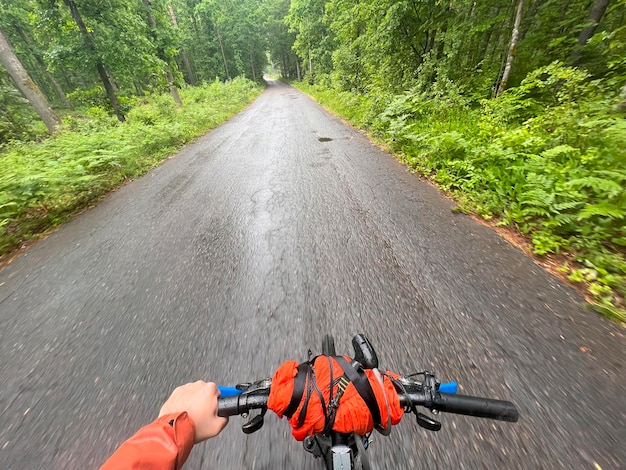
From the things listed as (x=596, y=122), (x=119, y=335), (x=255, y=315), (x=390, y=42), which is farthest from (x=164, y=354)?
(x=390, y=42)

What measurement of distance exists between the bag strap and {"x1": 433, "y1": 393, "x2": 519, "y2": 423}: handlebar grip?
0.84 feet

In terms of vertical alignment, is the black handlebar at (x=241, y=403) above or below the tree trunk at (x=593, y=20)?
below

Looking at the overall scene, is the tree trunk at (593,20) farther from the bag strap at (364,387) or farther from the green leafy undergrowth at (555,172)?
the bag strap at (364,387)

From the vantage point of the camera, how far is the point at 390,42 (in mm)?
9438

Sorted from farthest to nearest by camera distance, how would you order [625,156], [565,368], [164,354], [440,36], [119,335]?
[440,36] → [625,156] → [119,335] → [164,354] → [565,368]

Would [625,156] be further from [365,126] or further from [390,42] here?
[390,42]

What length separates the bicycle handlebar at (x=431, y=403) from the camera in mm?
860

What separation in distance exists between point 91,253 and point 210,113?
12.0 m

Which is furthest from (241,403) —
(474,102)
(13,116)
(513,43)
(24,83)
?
(13,116)

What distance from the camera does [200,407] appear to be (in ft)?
2.98

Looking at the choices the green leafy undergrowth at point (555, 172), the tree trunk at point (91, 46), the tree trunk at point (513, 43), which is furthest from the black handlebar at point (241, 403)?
the tree trunk at point (91, 46)

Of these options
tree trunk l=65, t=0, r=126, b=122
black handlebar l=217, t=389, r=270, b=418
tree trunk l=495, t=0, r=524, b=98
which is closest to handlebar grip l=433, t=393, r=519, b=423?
black handlebar l=217, t=389, r=270, b=418

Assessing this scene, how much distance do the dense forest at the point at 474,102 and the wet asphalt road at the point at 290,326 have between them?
66 cm

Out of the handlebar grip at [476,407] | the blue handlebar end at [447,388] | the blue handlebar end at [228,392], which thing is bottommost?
the blue handlebar end at [447,388]
